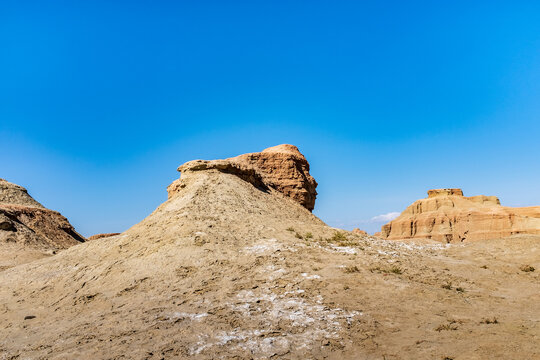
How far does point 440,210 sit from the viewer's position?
8438 cm

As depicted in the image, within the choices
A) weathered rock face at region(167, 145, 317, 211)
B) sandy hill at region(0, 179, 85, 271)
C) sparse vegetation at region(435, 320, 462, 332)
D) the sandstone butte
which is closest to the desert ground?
sparse vegetation at region(435, 320, 462, 332)

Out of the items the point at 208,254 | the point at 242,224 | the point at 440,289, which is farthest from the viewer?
the point at 242,224

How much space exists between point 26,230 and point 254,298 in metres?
30.8

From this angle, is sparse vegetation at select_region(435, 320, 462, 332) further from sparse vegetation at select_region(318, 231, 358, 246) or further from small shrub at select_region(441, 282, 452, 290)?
sparse vegetation at select_region(318, 231, 358, 246)

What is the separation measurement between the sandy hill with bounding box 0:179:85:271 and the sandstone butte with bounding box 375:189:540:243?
238 ft

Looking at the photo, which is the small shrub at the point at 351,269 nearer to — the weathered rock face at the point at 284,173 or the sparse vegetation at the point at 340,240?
the sparse vegetation at the point at 340,240

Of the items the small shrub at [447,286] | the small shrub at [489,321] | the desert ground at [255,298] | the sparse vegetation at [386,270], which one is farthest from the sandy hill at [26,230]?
the small shrub at [489,321]

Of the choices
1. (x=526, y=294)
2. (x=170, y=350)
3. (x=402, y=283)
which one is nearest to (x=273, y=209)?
(x=402, y=283)

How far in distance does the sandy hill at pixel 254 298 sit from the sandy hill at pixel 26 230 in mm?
11233

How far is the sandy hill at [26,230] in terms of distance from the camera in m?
25.0

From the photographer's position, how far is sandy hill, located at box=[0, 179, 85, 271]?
82.1 feet

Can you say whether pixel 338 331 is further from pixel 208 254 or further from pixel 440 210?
pixel 440 210

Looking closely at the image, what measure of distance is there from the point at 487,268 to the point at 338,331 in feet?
29.2

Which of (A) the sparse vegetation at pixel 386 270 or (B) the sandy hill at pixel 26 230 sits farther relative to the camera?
(B) the sandy hill at pixel 26 230
